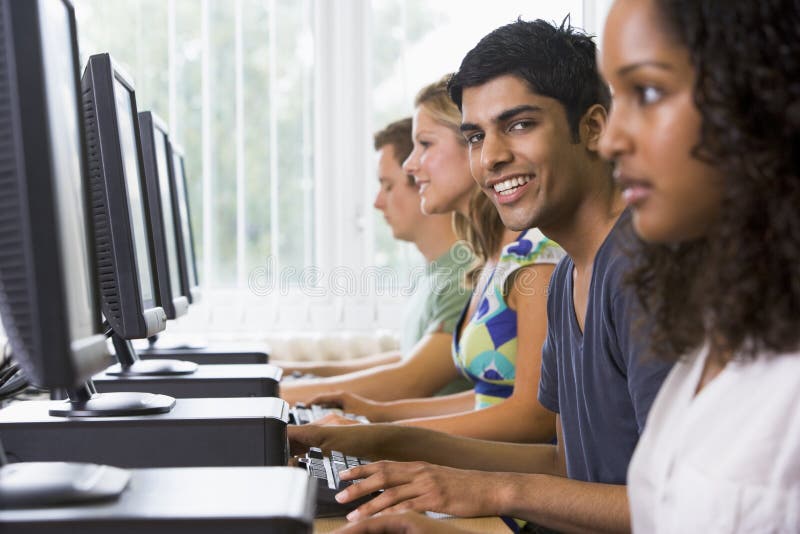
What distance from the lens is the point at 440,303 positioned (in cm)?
224

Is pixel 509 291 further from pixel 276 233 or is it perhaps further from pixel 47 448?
pixel 276 233

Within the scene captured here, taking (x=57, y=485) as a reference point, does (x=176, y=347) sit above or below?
below

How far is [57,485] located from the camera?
63cm

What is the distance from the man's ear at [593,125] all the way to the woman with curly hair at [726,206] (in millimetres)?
632

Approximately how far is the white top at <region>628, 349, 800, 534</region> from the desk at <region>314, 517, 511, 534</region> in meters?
0.26

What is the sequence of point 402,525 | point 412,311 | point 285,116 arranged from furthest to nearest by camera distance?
point 285,116 → point 412,311 → point 402,525

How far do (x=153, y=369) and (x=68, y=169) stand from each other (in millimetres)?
746

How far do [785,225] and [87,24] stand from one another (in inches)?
121

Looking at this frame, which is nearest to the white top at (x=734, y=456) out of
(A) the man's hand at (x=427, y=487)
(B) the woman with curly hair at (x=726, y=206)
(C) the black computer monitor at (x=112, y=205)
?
(B) the woman with curly hair at (x=726, y=206)

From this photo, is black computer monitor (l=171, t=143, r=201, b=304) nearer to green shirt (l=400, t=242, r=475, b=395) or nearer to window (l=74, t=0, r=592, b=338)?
green shirt (l=400, t=242, r=475, b=395)

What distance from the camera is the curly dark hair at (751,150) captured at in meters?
0.64

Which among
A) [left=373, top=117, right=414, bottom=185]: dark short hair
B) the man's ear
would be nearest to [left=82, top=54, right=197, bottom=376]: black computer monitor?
the man's ear

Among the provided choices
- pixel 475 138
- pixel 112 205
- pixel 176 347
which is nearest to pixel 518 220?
pixel 475 138

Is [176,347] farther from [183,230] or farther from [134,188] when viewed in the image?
[134,188]
